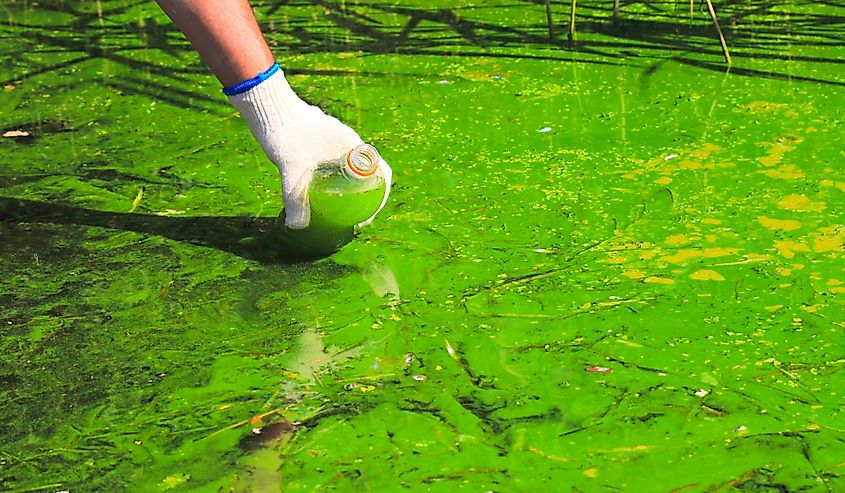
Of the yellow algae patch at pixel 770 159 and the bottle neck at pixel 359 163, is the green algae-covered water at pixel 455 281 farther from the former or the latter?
the bottle neck at pixel 359 163

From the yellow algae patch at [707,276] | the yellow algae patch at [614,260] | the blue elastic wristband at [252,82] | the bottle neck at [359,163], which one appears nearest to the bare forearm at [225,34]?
the blue elastic wristband at [252,82]

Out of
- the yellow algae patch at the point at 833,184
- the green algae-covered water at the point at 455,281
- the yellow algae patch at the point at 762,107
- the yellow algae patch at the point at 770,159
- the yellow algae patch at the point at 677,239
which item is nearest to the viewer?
the green algae-covered water at the point at 455,281

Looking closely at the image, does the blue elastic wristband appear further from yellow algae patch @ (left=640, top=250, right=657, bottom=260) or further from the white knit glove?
yellow algae patch @ (left=640, top=250, right=657, bottom=260)

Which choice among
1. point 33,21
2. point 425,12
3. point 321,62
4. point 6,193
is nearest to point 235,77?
point 6,193

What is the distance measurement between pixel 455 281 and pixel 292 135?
36 centimetres

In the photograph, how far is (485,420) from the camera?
1614mm

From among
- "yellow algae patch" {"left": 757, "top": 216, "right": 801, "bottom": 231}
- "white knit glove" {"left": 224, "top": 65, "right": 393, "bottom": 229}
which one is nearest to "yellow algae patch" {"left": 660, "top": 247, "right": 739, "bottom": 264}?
"yellow algae patch" {"left": 757, "top": 216, "right": 801, "bottom": 231}

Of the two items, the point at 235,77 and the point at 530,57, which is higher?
the point at 235,77

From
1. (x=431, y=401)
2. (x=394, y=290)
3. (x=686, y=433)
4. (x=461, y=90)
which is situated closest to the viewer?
(x=686, y=433)

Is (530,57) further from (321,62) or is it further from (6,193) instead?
(6,193)

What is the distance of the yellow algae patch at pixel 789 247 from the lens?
80.4 inches

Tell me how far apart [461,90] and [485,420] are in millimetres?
1466

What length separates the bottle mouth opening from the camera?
2023 millimetres

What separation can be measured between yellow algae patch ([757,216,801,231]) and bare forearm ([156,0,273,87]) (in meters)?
0.88
